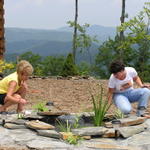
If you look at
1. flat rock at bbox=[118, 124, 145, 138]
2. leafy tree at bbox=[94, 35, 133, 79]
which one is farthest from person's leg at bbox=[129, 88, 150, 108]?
leafy tree at bbox=[94, 35, 133, 79]

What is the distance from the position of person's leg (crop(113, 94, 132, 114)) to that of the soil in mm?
1699

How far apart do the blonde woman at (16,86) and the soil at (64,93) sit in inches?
71.6

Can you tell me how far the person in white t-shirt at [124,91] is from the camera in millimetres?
6527

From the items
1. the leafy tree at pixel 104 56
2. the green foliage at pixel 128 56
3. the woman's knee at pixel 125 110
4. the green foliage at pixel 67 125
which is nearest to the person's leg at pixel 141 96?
the woman's knee at pixel 125 110

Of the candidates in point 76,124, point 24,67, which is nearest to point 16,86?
point 24,67

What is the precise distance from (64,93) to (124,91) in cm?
469

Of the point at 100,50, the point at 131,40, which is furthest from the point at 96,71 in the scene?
the point at 131,40

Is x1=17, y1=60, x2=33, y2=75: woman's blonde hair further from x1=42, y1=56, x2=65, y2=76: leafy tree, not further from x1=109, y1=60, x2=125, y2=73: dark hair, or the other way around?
x1=42, y1=56, x2=65, y2=76: leafy tree

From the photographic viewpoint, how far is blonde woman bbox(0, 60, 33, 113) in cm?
637

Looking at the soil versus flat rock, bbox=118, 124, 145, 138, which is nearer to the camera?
flat rock, bbox=118, 124, 145, 138

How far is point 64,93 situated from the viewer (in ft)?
37.3

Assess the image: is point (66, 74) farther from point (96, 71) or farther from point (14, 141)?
point (96, 71)

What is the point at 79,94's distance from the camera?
1120 cm

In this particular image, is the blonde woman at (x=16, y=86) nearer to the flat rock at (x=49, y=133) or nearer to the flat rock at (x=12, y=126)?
the flat rock at (x=12, y=126)
